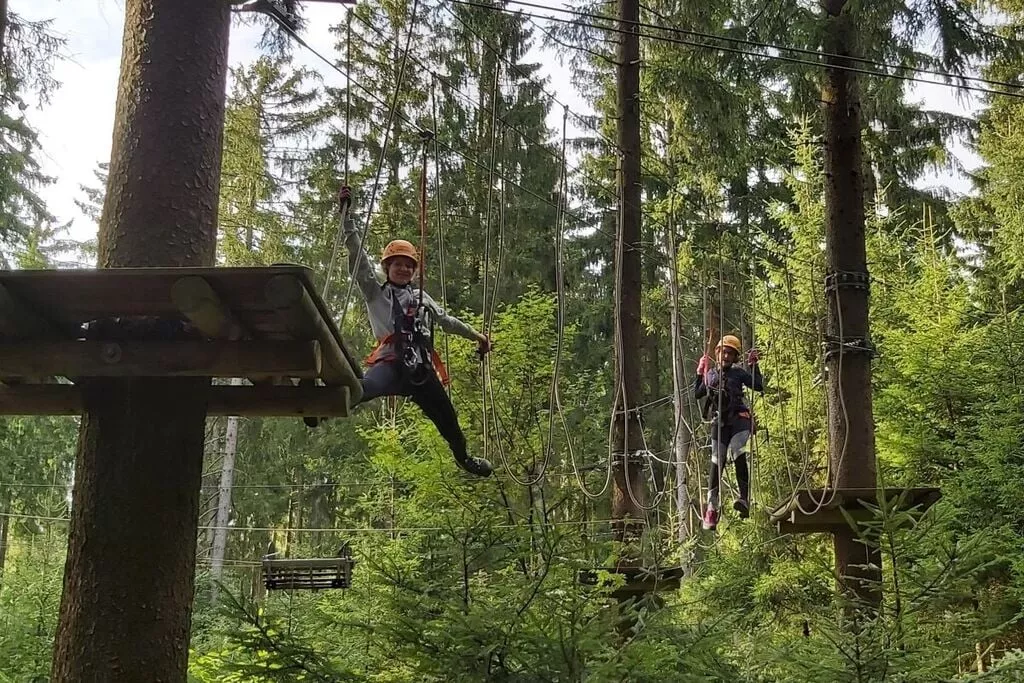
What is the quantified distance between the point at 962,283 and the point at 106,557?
8.79 m

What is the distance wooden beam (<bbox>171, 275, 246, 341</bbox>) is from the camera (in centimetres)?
181

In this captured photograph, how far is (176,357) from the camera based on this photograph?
2.09m

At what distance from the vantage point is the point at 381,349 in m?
3.30

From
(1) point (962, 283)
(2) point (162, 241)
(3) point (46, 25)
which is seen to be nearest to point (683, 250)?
(1) point (962, 283)

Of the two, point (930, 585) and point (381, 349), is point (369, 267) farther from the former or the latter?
point (930, 585)

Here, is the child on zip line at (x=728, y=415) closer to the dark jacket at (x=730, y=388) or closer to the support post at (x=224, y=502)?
the dark jacket at (x=730, y=388)

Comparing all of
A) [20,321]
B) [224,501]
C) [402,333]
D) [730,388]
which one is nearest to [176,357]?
[20,321]

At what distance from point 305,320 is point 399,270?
163 centimetres

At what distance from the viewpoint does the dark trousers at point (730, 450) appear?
5.33 metres

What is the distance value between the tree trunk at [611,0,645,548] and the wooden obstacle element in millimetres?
2245

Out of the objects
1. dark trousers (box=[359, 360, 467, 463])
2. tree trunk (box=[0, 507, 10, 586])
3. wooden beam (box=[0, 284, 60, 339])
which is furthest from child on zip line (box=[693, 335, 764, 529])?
tree trunk (box=[0, 507, 10, 586])

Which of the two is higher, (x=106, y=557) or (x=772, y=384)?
(x=772, y=384)

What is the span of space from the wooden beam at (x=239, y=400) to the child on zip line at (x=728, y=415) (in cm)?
327

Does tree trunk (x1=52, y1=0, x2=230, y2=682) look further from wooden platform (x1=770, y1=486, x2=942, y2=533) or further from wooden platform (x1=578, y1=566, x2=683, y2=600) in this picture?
wooden platform (x1=578, y1=566, x2=683, y2=600)
